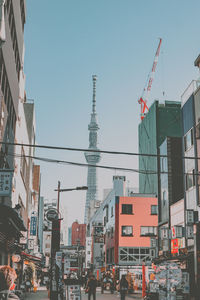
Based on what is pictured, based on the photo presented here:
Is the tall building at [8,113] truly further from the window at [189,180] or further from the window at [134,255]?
the window at [134,255]

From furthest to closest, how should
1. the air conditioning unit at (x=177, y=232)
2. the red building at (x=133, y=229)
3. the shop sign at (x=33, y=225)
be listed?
the red building at (x=133, y=229) < the shop sign at (x=33, y=225) < the air conditioning unit at (x=177, y=232)

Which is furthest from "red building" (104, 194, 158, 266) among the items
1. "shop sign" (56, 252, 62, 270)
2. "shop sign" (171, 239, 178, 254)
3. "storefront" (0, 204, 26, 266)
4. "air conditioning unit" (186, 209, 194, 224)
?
"shop sign" (56, 252, 62, 270)

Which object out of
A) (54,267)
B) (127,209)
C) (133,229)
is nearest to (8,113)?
(54,267)

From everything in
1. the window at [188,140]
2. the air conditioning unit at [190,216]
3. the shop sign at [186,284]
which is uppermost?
the window at [188,140]

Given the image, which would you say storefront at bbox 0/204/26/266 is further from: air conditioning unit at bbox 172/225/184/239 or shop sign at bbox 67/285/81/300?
air conditioning unit at bbox 172/225/184/239

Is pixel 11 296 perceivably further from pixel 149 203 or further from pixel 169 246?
pixel 149 203

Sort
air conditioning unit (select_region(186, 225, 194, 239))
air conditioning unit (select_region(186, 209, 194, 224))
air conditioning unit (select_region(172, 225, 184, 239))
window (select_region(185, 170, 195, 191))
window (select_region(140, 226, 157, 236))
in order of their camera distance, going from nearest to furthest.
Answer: air conditioning unit (select_region(186, 225, 194, 239)), air conditioning unit (select_region(186, 209, 194, 224)), window (select_region(185, 170, 195, 191)), air conditioning unit (select_region(172, 225, 184, 239)), window (select_region(140, 226, 157, 236))

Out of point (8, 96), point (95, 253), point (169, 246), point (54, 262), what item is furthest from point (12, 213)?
point (95, 253)

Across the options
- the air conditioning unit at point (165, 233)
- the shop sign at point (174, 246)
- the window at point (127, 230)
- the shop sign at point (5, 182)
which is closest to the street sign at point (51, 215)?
the shop sign at point (5, 182)

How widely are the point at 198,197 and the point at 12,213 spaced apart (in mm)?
15831

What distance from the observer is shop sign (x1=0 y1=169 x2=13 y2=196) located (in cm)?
1744

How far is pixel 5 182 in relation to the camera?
695 inches

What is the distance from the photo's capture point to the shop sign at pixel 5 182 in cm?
1744

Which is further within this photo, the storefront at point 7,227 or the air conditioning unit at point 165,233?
the air conditioning unit at point 165,233
